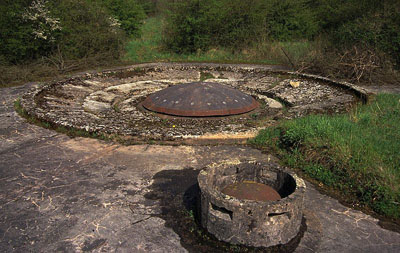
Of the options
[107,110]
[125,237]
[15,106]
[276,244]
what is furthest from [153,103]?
[276,244]

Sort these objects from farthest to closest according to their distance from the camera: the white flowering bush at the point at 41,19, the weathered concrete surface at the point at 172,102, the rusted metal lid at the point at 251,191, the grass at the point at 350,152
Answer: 1. the white flowering bush at the point at 41,19
2. the weathered concrete surface at the point at 172,102
3. the grass at the point at 350,152
4. the rusted metal lid at the point at 251,191

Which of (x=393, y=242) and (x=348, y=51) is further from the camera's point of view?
(x=348, y=51)

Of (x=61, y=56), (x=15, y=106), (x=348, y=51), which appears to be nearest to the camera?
(x=15, y=106)

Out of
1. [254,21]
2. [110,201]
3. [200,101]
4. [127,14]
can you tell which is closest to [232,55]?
[254,21]

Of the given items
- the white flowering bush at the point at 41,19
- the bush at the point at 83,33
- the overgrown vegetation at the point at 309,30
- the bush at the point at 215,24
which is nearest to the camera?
the overgrown vegetation at the point at 309,30

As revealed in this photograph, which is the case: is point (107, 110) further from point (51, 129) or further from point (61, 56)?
point (61, 56)

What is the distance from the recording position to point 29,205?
3303 millimetres

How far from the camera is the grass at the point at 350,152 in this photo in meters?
3.36

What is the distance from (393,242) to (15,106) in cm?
602

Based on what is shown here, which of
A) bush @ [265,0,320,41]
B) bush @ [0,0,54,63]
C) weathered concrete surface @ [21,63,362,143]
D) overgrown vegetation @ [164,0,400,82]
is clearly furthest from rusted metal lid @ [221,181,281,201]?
bush @ [265,0,320,41]

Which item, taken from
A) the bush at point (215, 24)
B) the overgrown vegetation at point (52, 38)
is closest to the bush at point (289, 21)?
the bush at point (215, 24)

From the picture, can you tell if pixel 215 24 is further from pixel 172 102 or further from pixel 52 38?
pixel 172 102

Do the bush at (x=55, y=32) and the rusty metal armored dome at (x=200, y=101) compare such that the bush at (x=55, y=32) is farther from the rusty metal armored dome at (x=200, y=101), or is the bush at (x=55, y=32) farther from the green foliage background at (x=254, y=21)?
the rusty metal armored dome at (x=200, y=101)

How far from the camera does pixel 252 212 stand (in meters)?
2.61
